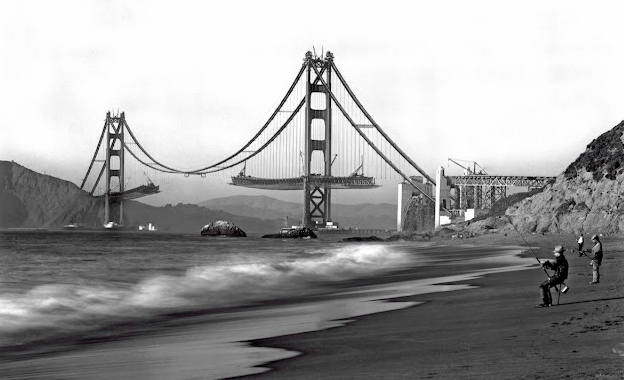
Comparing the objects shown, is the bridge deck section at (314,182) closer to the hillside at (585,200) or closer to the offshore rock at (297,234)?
the offshore rock at (297,234)

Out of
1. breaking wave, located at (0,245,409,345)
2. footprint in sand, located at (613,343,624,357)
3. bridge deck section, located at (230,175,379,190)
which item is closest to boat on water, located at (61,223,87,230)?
bridge deck section, located at (230,175,379,190)

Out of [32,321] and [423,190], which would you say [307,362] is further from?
[423,190]

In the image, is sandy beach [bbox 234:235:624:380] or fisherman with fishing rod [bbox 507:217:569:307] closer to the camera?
sandy beach [bbox 234:235:624:380]

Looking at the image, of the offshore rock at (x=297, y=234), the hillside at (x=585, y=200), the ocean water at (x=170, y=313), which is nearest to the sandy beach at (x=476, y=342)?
the ocean water at (x=170, y=313)

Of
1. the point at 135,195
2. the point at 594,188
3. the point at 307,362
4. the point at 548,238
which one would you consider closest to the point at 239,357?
the point at 307,362

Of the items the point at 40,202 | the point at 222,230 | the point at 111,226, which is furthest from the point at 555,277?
the point at 40,202

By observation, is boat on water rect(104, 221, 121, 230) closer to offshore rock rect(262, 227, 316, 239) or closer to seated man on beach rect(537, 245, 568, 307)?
offshore rock rect(262, 227, 316, 239)
